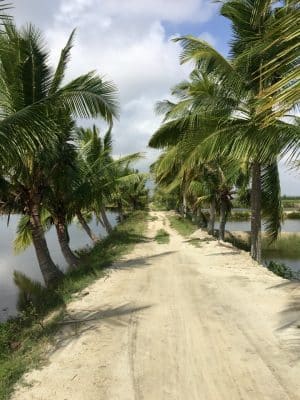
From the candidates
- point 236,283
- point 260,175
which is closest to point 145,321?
point 236,283

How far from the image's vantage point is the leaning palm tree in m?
7.36

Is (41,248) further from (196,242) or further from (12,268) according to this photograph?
(12,268)

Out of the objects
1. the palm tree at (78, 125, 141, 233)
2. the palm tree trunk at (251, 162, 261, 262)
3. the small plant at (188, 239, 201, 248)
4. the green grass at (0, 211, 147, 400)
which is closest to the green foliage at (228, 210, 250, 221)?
the palm tree at (78, 125, 141, 233)

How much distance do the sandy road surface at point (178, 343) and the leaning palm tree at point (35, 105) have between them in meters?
3.06

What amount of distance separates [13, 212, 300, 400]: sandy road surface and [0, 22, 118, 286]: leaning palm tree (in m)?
3.06

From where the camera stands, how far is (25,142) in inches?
A: 285

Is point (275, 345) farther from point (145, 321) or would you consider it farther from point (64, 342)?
point (64, 342)

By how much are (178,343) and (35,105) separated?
4597mm

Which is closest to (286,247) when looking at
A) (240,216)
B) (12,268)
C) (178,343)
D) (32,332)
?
(12,268)

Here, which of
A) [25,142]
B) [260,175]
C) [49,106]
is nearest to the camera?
[25,142]

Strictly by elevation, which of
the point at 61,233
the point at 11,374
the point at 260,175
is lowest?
the point at 11,374

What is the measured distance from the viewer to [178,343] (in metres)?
5.73

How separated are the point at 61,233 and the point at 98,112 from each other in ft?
23.8

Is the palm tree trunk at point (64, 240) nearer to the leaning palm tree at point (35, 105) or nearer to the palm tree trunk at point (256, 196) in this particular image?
the leaning palm tree at point (35, 105)
